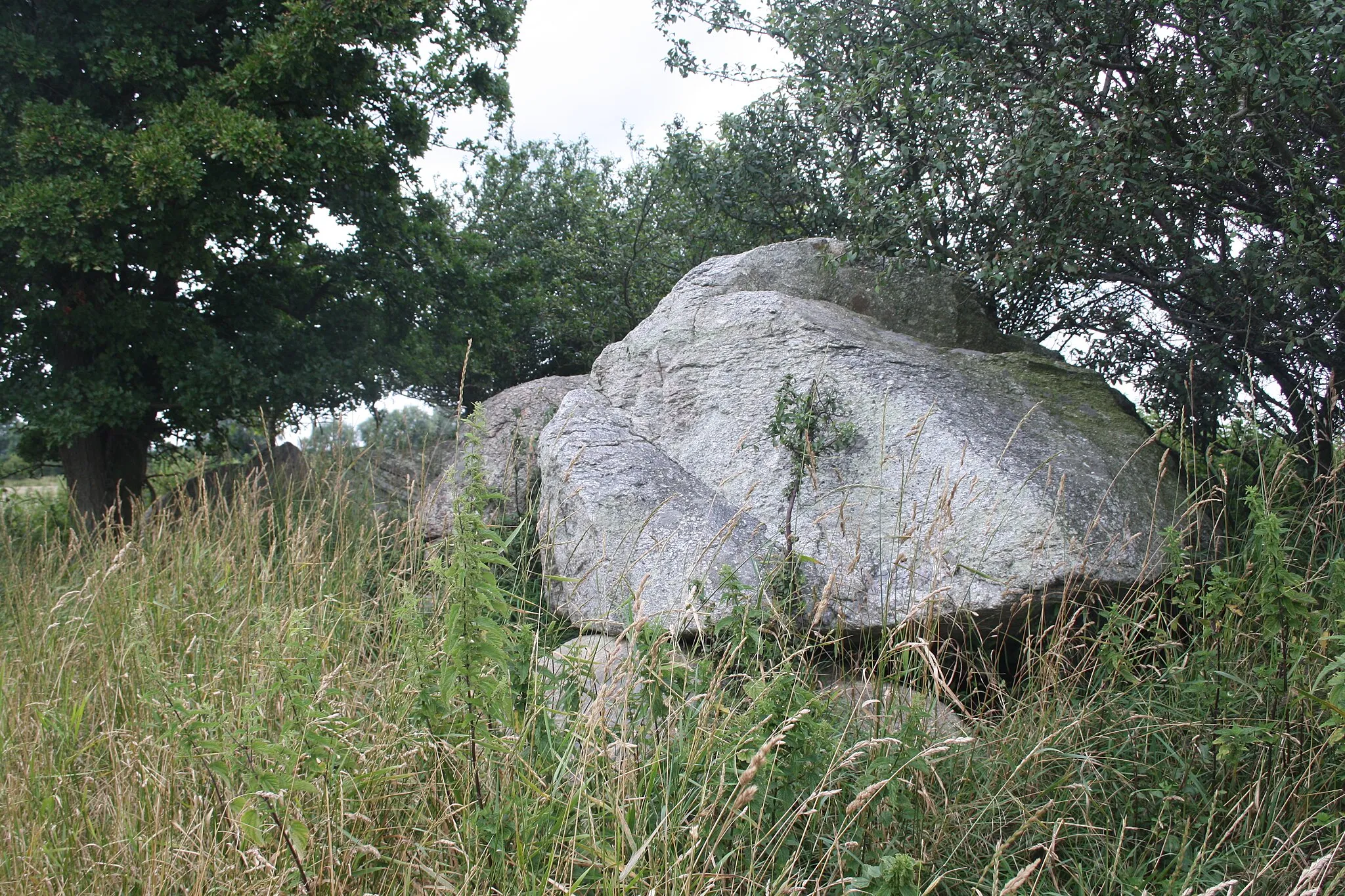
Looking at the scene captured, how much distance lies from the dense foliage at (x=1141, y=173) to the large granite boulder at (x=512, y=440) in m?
2.67

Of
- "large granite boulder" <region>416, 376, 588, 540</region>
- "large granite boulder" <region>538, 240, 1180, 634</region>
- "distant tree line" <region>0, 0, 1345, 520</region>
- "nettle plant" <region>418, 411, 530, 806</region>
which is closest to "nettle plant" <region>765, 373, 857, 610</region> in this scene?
"large granite boulder" <region>538, 240, 1180, 634</region>

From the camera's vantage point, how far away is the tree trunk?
7715 millimetres

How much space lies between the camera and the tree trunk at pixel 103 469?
25.3ft

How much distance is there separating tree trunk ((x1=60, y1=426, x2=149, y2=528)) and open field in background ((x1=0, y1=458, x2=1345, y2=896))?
480 cm

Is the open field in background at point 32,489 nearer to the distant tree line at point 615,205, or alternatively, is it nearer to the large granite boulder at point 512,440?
the distant tree line at point 615,205

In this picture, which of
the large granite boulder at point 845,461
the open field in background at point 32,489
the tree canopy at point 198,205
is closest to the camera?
the large granite boulder at point 845,461

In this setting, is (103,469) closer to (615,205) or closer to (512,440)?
(512,440)

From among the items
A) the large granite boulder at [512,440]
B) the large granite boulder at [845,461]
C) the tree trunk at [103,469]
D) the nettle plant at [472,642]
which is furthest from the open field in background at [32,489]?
the nettle plant at [472,642]

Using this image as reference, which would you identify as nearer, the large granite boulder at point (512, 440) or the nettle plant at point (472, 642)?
the nettle plant at point (472, 642)

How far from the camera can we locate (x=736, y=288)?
233 inches

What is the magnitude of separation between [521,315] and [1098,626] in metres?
7.02

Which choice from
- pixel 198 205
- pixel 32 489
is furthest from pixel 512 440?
pixel 32 489

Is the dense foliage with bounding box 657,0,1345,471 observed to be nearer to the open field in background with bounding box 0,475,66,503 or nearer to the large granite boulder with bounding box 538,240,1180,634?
the large granite boulder with bounding box 538,240,1180,634

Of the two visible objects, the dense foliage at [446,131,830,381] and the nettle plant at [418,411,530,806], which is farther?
A: the dense foliage at [446,131,830,381]
